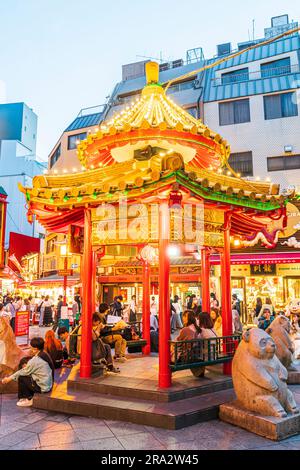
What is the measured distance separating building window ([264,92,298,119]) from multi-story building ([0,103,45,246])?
1179 inches

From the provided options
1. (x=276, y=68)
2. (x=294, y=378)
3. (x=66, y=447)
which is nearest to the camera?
(x=66, y=447)

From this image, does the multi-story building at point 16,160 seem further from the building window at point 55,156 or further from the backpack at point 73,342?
the backpack at point 73,342

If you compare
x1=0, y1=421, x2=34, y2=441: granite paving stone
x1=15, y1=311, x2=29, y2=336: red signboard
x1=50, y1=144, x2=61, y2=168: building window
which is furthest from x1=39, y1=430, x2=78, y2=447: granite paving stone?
x1=50, y1=144, x2=61, y2=168: building window

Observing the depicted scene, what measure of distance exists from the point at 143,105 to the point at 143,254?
415 centimetres

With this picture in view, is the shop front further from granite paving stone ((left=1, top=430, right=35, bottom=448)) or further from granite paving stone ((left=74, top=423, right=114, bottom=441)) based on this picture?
granite paving stone ((left=1, top=430, right=35, bottom=448))

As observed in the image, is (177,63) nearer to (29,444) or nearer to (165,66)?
(165,66)

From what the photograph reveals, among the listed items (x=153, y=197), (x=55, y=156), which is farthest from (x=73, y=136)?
(x=153, y=197)

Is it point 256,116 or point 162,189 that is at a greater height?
point 256,116

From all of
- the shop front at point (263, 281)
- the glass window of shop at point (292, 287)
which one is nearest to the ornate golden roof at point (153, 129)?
the shop front at point (263, 281)

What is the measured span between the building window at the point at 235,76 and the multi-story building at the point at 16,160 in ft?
87.4

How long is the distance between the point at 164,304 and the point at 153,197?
2.02 m

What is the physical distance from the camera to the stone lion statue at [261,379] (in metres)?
5.51

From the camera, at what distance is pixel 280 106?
25.2m
